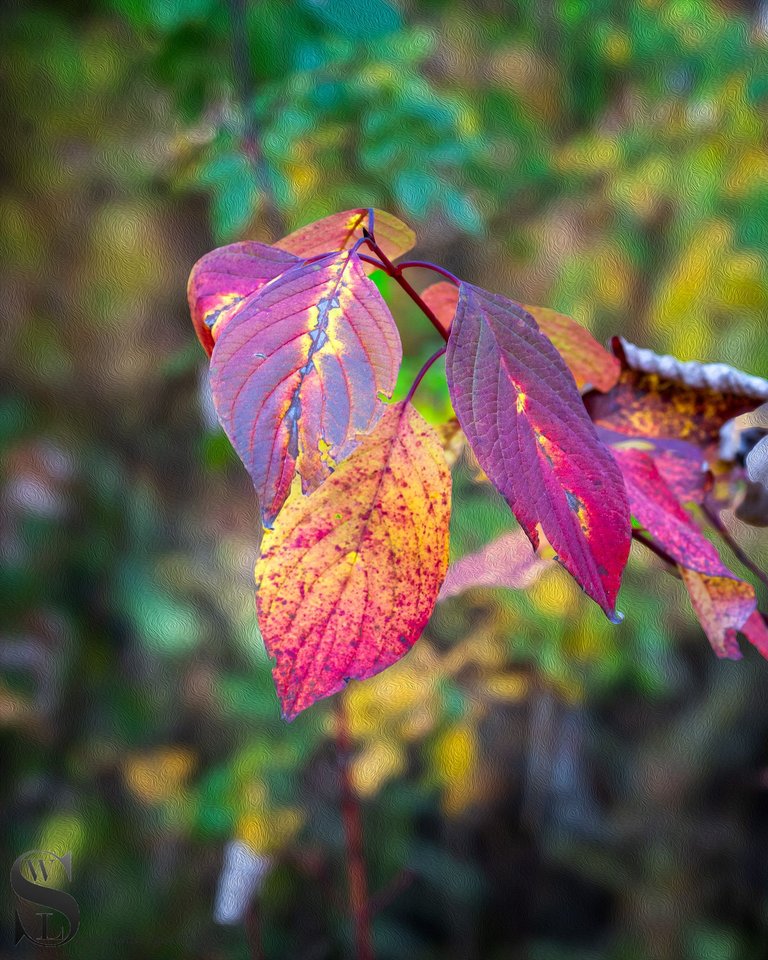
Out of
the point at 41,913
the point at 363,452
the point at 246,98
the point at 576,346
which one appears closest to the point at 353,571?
the point at 363,452

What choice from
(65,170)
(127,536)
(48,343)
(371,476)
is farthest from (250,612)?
(371,476)

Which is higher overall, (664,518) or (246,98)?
(246,98)

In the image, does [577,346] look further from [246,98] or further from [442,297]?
[246,98]

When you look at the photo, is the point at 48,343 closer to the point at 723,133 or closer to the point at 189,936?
the point at 189,936

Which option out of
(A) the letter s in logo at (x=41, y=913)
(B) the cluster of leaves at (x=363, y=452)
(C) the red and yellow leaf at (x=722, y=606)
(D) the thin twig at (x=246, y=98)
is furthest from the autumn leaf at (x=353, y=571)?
(D) the thin twig at (x=246, y=98)

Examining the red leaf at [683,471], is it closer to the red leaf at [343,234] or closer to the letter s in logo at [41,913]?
the red leaf at [343,234]

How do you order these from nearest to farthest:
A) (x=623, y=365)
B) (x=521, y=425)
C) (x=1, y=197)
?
1. (x=521, y=425)
2. (x=623, y=365)
3. (x=1, y=197)

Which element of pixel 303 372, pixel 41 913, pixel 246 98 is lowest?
pixel 41 913
